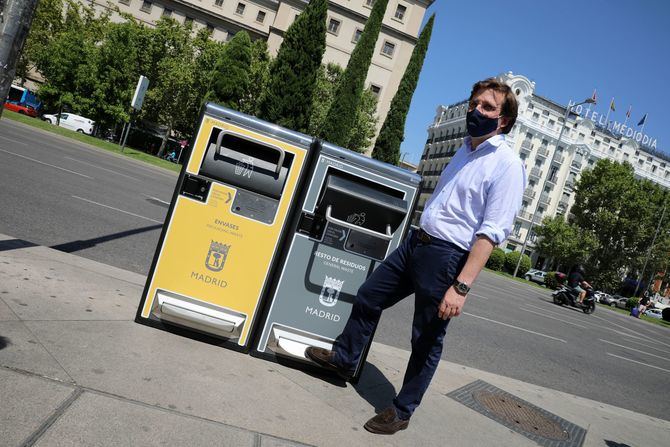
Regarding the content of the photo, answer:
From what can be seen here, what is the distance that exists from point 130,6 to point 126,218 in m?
51.0

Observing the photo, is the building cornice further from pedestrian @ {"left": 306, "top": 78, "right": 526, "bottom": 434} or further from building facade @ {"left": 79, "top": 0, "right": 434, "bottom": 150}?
pedestrian @ {"left": 306, "top": 78, "right": 526, "bottom": 434}

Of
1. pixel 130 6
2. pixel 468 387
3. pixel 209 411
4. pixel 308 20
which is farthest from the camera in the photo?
pixel 130 6

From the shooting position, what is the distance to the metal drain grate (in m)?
3.69

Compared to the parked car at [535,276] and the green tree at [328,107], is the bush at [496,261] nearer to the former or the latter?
the parked car at [535,276]

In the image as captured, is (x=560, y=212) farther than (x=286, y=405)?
Yes

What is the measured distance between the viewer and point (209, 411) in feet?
7.93

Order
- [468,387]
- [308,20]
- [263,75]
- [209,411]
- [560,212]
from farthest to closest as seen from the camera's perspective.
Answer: [560,212] → [263,75] → [308,20] → [468,387] → [209,411]

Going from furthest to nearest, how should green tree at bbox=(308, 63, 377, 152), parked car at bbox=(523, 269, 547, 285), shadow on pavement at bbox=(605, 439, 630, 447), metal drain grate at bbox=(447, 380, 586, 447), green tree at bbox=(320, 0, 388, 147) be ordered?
parked car at bbox=(523, 269, 547, 285), green tree at bbox=(308, 63, 377, 152), green tree at bbox=(320, 0, 388, 147), shadow on pavement at bbox=(605, 439, 630, 447), metal drain grate at bbox=(447, 380, 586, 447)

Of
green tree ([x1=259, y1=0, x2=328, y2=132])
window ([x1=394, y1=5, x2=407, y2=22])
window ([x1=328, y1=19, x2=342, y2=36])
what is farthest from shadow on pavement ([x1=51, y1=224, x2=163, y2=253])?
window ([x1=394, y1=5, x2=407, y2=22])

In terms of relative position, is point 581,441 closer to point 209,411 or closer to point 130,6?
point 209,411

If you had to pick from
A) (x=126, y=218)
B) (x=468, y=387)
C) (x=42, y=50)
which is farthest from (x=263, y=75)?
(x=468, y=387)

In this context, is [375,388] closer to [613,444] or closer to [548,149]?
[613,444]

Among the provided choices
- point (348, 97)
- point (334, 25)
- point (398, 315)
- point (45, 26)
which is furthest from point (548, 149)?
point (398, 315)

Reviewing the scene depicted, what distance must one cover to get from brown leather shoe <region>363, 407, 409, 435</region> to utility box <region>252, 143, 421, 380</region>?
62 cm
